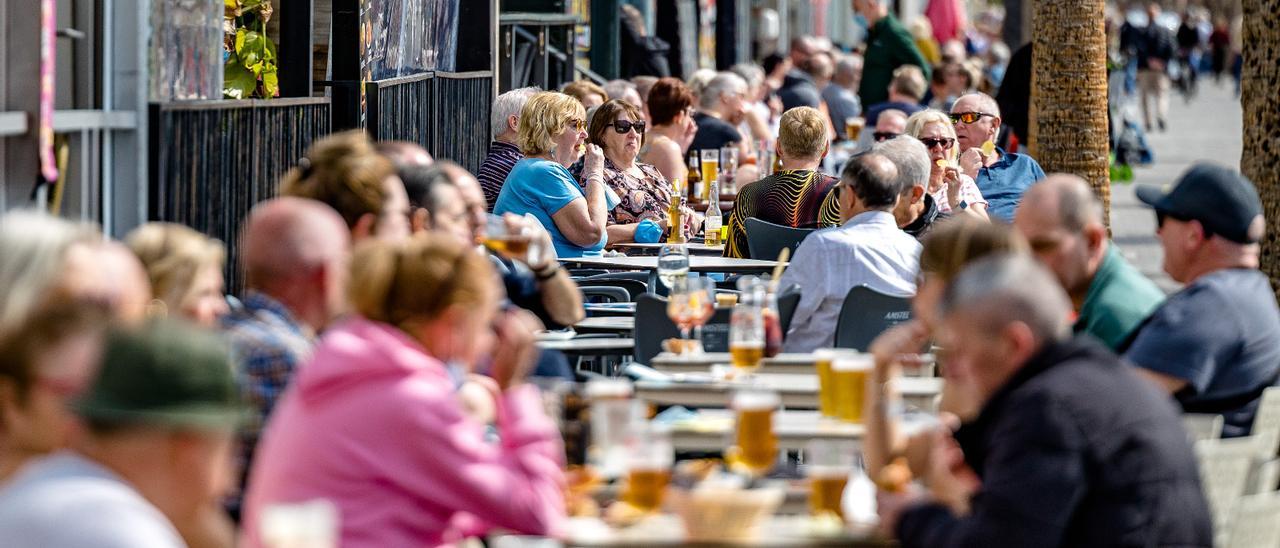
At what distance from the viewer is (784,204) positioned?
928 centimetres

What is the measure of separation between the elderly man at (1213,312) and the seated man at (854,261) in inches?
64.0

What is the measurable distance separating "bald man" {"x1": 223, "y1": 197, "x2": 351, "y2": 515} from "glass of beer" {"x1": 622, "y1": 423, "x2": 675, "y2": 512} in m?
0.71

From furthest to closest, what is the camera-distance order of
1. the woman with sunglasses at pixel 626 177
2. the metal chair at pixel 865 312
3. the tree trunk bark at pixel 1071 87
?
the tree trunk bark at pixel 1071 87 < the woman with sunglasses at pixel 626 177 < the metal chair at pixel 865 312

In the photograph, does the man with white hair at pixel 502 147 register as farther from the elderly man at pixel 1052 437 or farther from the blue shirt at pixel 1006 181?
the elderly man at pixel 1052 437

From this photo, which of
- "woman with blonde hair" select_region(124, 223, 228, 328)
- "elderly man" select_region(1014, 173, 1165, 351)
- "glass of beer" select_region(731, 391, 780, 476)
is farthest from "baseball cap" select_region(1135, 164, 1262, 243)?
"woman with blonde hair" select_region(124, 223, 228, 328)

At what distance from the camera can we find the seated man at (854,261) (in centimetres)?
711

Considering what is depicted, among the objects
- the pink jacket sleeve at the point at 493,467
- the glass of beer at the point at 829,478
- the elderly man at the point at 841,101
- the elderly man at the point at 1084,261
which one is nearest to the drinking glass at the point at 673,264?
the elderly man at the point at 1084,261

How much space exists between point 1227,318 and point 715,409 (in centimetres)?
149

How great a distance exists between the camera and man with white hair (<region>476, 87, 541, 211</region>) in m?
9.81

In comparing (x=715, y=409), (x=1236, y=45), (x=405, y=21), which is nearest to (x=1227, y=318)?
(x=715, y=409)

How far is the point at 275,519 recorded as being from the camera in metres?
2.98

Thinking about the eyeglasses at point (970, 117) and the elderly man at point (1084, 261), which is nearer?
the elderly man at point (1084, 261)

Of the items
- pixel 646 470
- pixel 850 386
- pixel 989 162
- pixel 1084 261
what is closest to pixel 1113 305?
pixel 1084 261

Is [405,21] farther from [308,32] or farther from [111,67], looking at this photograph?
[111,67]
